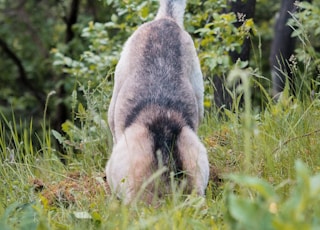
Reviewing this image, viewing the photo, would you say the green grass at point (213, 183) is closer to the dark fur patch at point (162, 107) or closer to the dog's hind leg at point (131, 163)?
the dog's hind leg at point (131, 163)

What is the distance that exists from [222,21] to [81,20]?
729 cm

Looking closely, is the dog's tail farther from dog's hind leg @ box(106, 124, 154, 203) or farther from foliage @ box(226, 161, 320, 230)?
foliage @ box(226, 161, 320, 230)

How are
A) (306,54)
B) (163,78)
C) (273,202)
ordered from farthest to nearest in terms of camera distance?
(306,54) < (163,78) < (273,202)

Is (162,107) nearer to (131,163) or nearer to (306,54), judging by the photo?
(131,163)

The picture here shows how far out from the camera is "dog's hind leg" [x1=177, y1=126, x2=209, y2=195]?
13.8ft

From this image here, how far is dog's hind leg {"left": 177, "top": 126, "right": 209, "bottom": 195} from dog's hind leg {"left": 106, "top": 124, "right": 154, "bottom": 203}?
0.22 meters

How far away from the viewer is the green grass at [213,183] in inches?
97.7

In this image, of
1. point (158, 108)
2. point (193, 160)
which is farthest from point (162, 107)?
point (193, 160)

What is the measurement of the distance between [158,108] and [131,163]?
0.58 m

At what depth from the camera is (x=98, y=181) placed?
4855 mm

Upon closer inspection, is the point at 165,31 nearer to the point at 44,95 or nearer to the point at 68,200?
the point at 68,200

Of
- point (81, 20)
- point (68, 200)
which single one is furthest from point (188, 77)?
point (81, 20)

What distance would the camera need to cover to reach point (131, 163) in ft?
13.9

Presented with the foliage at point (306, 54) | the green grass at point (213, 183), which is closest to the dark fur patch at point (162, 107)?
the green grass at point (213, 183)
